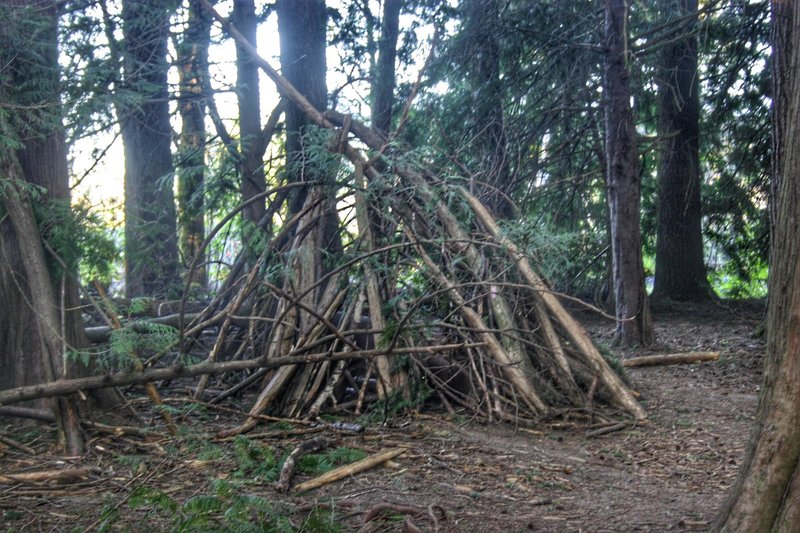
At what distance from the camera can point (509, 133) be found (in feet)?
35.5

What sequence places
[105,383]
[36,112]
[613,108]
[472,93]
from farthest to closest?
1. [472,93]
2. [613,108]
3. [36,112]
4. [105,383]

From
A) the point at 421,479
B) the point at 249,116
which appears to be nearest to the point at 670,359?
the point at 421,479

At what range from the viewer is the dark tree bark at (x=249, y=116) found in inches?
355

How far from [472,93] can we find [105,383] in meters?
6.98

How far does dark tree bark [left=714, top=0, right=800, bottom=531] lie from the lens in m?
3.41

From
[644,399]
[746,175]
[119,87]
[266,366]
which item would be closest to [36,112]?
[119,87]

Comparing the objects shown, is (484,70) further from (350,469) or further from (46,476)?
(46,476)

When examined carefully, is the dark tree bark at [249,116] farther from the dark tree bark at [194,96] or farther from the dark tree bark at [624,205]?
the dark tree bark at [624,205]

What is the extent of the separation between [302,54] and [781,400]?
24.0 feet

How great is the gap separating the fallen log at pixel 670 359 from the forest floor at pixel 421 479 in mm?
1412

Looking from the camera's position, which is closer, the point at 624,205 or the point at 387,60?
the point at 624,205

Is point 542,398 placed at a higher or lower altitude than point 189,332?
lower

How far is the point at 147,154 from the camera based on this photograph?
39.7 ft

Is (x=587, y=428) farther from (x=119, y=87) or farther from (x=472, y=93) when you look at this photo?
(x=472, y=93)
